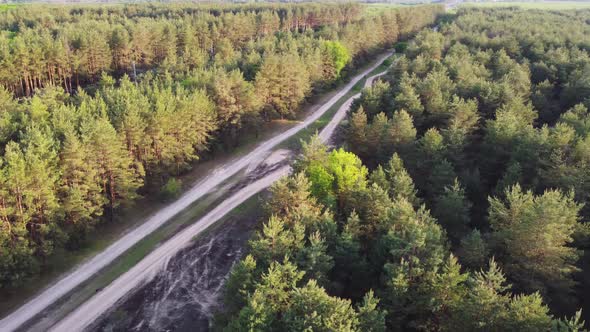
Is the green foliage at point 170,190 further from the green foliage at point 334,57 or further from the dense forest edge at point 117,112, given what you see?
the green foliage at point 334,57

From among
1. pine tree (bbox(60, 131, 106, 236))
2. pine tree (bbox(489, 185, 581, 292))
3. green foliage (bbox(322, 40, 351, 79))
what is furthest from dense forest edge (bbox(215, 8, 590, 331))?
green foliage (bbox(322, 40, 351, 79))

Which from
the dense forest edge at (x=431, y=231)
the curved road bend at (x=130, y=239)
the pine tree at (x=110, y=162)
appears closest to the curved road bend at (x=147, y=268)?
the curved road bend at (x=130, y=239)

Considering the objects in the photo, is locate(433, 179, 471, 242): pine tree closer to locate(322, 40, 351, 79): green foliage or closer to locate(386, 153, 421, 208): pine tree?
locate(386, 153, 421, 208): pine tree

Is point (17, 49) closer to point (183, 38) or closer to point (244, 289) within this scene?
point (183, 38)

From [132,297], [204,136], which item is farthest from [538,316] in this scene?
[204,136]

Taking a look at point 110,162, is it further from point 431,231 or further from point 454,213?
point 454,213

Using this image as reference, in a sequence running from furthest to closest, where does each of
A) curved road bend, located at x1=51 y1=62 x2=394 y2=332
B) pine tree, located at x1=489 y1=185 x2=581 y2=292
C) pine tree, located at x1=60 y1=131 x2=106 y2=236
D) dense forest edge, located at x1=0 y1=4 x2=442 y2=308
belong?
pine tree, located at x1=60 y1=131 x2=106 y2=236, dense forest edge, located at x1=0 y1=4 x2=442 y2=308, curved road bend, located at x1=51 y1=62 x2=394 y2=332, pine tree, located at x1=489 y1=185 x2=581 y2=292

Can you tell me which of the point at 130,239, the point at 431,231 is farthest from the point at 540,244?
the point at 130,239
